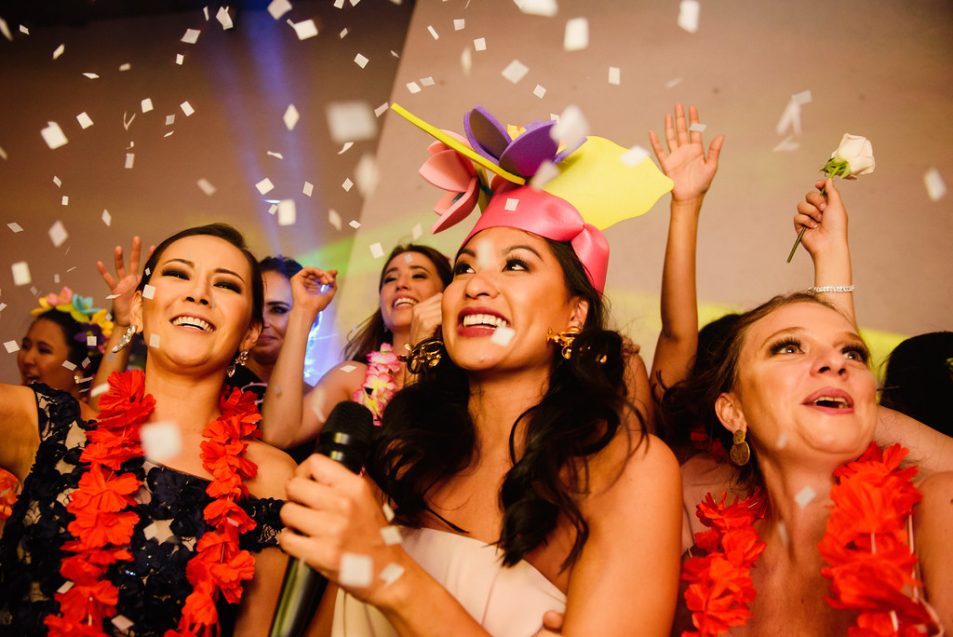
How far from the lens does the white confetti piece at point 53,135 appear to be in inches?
171

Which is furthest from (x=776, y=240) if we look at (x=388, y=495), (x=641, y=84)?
(x=388, y=495)

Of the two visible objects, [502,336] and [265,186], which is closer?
[502,336]

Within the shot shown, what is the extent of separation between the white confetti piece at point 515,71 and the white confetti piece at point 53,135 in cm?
250

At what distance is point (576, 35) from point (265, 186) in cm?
168

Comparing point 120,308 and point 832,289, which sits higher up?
point 832,289

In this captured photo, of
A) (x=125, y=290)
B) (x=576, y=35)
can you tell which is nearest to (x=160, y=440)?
(x=125, y=290)

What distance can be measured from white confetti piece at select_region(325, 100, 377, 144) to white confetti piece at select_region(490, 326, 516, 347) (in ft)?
9.04

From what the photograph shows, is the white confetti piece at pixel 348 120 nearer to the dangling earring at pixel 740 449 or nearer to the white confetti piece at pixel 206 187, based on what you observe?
the white confetti piece at pixel 206 187

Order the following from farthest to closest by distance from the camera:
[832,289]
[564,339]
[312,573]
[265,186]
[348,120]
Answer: [348,120] → [265,186] → [832,289] → [564,339] → [312,573]

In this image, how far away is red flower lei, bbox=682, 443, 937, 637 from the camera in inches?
48.1

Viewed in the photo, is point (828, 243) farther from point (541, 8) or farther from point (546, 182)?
point (541, 8)

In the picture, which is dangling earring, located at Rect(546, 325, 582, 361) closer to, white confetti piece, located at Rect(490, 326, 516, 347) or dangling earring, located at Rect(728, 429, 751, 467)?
white confetti piece, located at Rect(490, 326, 516, 347)

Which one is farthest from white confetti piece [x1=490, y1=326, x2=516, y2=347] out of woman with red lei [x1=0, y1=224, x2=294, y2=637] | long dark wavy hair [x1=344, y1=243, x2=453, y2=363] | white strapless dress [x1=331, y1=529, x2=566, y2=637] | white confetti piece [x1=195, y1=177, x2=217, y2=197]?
white confetti piece [x1=195, y1=177, x2=217, y2=197]

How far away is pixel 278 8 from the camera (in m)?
4.29
